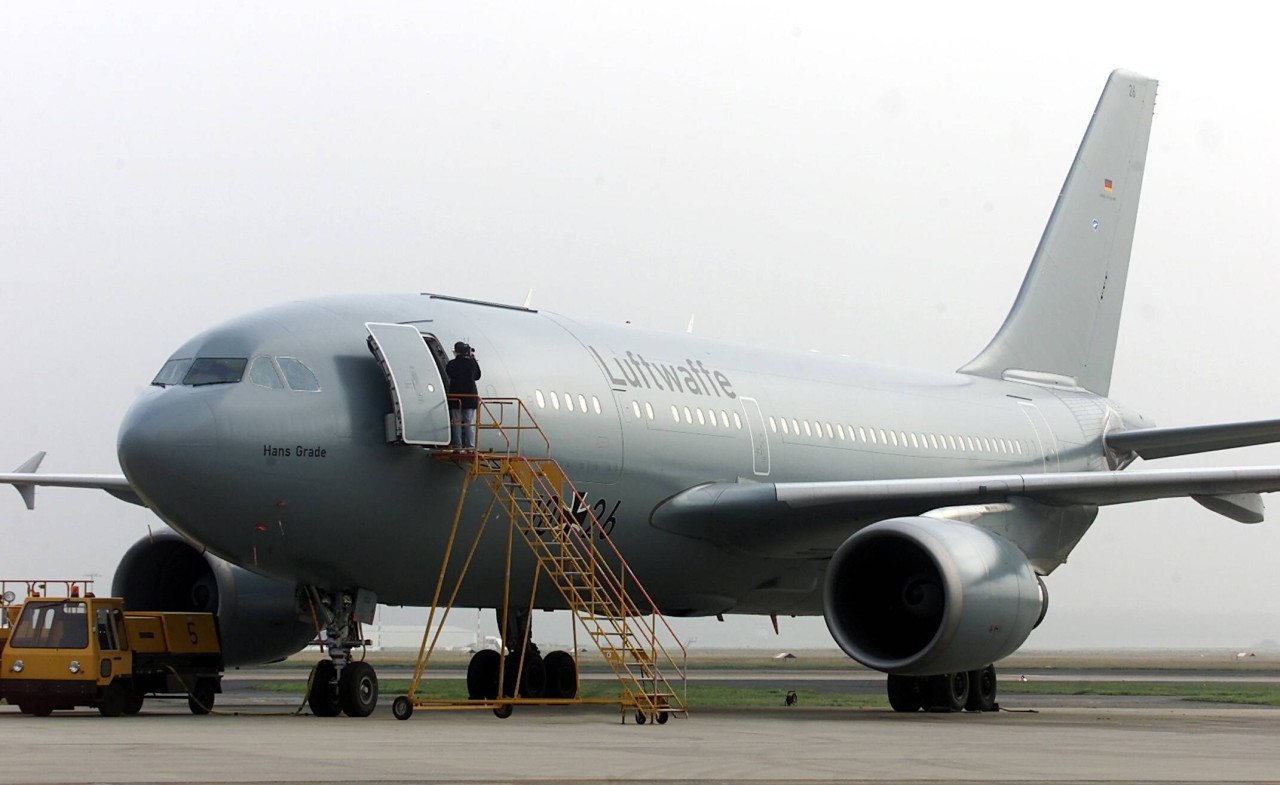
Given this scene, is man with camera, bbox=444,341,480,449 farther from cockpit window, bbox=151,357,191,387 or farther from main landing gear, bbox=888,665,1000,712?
main landing gear, bbox=888,665,1000,712

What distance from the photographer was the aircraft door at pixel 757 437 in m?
21.1

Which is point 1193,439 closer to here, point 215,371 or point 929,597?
point 929,597

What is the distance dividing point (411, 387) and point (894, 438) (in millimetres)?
9206

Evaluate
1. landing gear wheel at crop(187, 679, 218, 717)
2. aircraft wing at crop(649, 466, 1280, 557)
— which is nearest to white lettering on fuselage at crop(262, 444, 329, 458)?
landing gear wheel at crop(187, 679, 218, 717)

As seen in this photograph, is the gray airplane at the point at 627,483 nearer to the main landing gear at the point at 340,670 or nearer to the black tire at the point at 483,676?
the main landing gear at the point at 340,670

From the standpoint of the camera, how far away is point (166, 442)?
15688mm

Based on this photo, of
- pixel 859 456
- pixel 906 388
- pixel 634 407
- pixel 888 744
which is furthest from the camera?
pixel 906 388

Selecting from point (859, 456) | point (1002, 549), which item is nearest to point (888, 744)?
point (1002, 549)

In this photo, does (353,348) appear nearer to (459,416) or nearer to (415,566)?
(459,416)

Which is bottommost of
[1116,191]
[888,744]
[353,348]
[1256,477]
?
[888,744]

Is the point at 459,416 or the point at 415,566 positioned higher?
the point at 459,416

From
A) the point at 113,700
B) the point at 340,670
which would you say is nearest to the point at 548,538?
the point at 340,670

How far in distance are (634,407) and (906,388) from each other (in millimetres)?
6885

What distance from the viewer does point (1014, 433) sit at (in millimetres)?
26453
